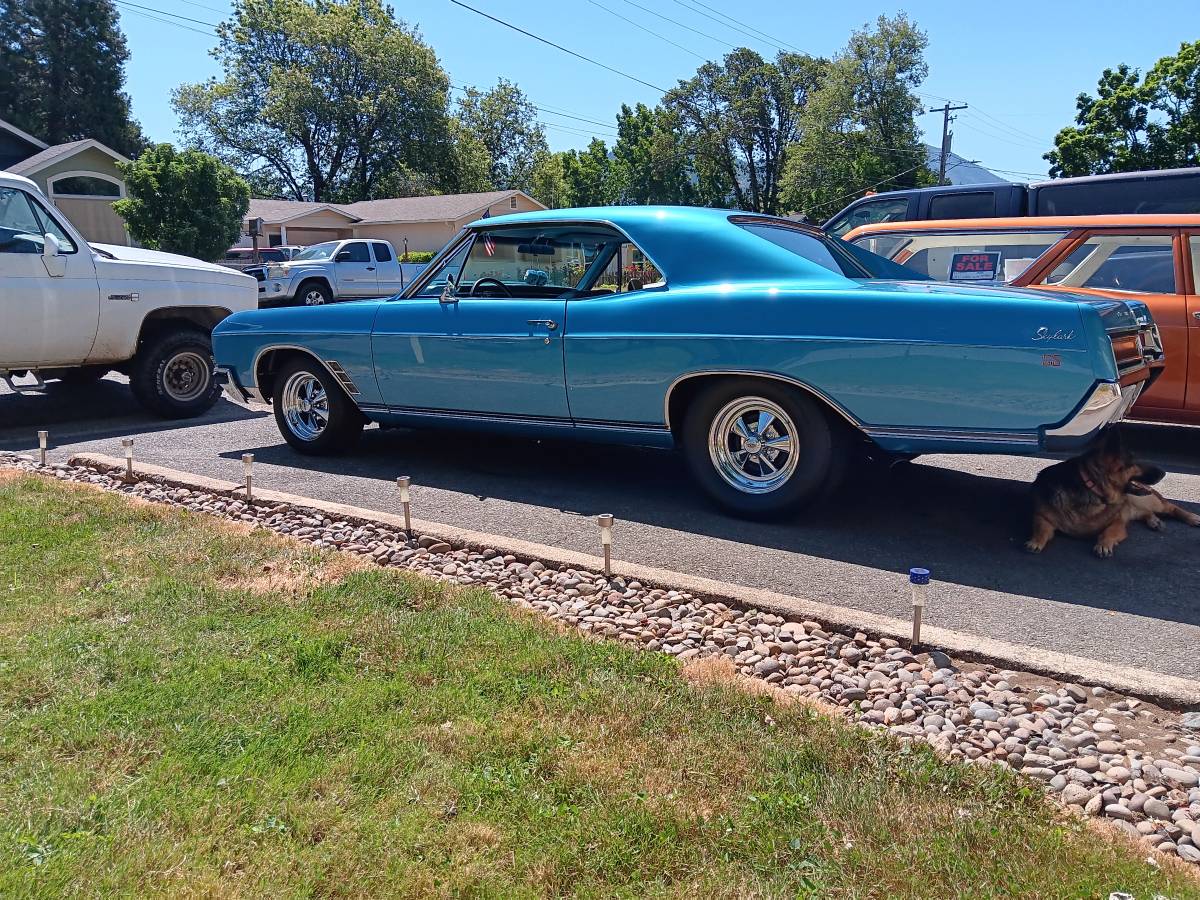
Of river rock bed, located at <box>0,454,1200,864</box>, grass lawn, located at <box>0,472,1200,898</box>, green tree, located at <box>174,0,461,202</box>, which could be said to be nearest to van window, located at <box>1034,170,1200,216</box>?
river rock bed, located at <box>0,454,1200,864</box>

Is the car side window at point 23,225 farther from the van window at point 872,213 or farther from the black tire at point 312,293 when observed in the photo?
the black tire at point 312,293

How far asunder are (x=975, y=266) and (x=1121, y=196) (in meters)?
4.35

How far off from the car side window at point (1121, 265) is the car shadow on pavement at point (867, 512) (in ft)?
3.94

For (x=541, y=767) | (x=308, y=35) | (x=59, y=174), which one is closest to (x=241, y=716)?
(x=541, y=767)

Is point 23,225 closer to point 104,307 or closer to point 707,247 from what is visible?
point 104,307

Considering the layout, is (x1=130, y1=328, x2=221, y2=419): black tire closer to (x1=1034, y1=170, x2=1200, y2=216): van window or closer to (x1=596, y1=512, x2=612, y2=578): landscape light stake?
(x1=596, y1=512, x2=612, y2=578): landscape light stake

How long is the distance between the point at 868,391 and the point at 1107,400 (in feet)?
3.19

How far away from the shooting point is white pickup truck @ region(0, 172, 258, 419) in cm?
785

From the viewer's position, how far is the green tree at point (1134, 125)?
37469 mm

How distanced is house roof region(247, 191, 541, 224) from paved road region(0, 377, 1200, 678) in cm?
3669

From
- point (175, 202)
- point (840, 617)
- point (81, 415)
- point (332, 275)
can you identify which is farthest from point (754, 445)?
point (175, 202)

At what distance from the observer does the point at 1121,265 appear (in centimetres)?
691

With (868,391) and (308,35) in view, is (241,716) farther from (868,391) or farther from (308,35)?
(308,35)

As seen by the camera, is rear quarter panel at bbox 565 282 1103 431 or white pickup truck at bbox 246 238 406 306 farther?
white pickup truck at bbox 246 238 406 306
